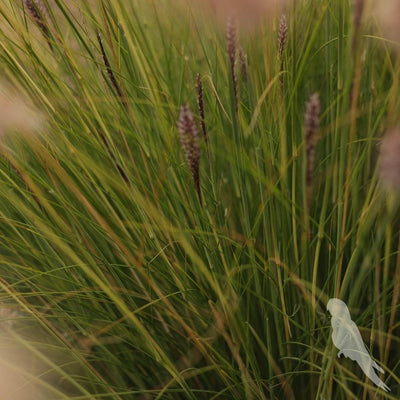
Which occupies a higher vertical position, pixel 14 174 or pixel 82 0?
pixel 82 0

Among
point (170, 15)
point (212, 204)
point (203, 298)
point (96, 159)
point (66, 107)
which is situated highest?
point (170, 15)

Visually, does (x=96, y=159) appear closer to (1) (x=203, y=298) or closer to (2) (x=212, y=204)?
(2) (x=212, y=204)

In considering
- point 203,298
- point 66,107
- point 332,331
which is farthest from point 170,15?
point 332,331

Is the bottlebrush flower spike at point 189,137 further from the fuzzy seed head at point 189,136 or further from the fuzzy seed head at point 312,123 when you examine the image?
the fuzzy seed head at point 312,123

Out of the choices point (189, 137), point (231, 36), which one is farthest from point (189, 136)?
point (231, 36)

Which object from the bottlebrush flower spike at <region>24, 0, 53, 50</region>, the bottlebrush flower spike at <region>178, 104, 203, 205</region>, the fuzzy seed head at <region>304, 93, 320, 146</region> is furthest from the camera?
the bottlebrush flower spike at <region>24, 0, 53, 50</region>

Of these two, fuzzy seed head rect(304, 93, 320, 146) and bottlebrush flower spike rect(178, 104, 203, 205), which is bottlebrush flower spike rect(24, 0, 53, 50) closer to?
bottlebrush flower spike rect(178, 104, 203, 205)

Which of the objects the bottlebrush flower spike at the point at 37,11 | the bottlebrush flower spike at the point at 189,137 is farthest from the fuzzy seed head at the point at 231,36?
the bottlebrush flower spike at the point at 37,11

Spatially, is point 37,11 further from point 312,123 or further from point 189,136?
point 312,123

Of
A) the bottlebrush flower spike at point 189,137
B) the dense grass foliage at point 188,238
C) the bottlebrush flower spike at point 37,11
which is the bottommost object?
the dense grass foliage at point 188,238

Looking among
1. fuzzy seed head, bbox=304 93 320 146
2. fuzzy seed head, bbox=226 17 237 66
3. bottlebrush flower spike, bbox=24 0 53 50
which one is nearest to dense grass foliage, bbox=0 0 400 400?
bottlebrush flower spike, bbox=24 0 53 50

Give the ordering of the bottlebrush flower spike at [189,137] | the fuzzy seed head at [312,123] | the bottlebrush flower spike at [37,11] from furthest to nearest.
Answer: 1. the bottlebrush flower spike at [37,11]
2. the bottlebrush flower spike at [189,137]
3. the fuzzy seed head at [312,123]
